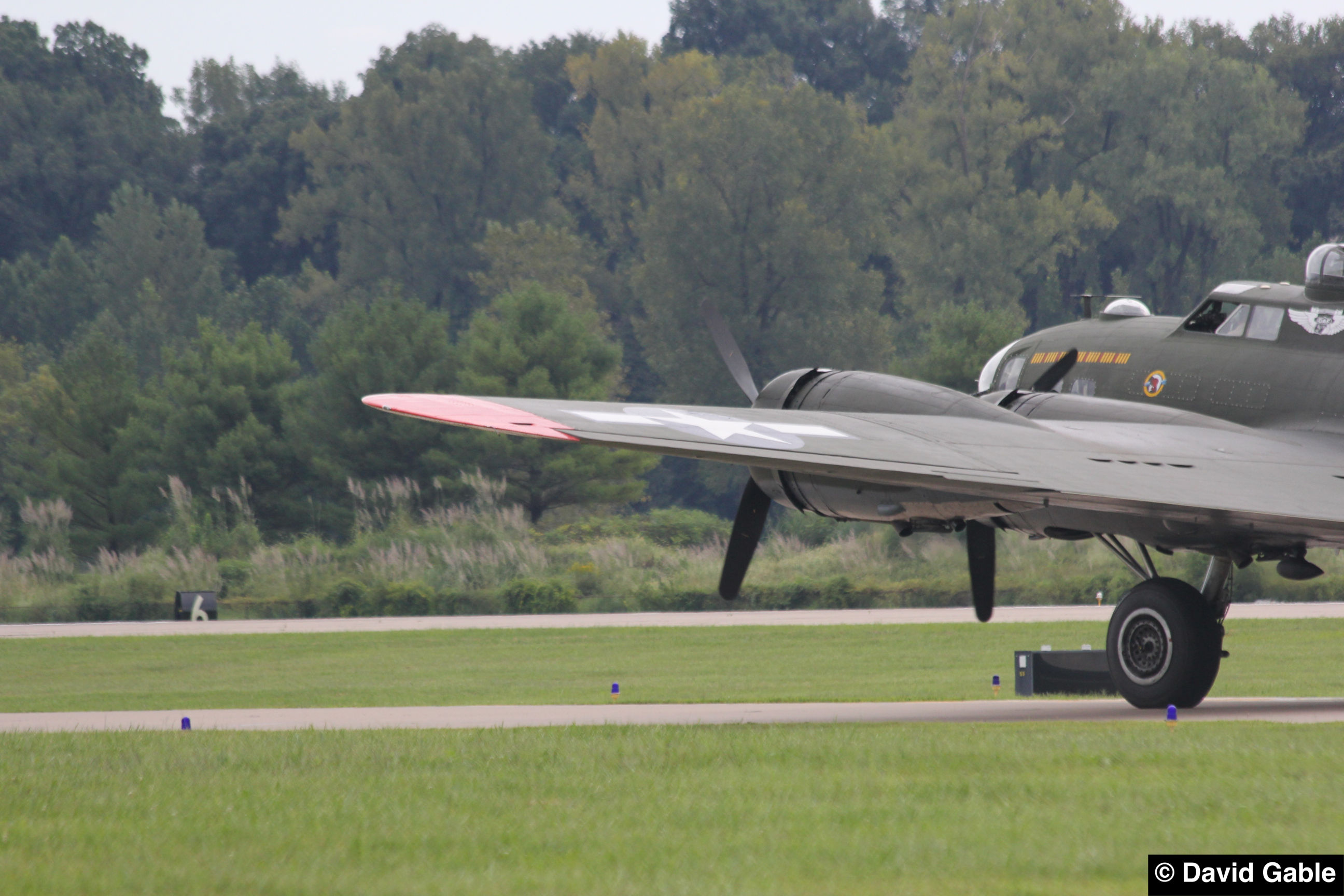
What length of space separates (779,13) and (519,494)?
211ft

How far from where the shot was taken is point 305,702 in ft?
66.7

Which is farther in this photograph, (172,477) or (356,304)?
(356,304)

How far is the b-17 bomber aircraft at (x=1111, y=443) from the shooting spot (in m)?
12.1

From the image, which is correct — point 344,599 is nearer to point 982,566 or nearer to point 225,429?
point 225,429

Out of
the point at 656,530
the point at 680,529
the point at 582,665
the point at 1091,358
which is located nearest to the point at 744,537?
the point at 1091,358

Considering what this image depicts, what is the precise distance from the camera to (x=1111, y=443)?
45.0ft

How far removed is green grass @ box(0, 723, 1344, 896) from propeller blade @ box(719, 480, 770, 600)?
3.85 metres

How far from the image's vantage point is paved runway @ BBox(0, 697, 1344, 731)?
46.7 ft

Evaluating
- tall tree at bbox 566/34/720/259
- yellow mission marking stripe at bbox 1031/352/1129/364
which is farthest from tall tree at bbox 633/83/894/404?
yellow mission marking stripe at bbox 1031/352/1129/364

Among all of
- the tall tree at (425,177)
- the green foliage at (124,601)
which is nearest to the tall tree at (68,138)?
the tall tree at (425,177)

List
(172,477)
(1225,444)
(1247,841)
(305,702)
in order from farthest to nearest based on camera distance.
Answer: (172,477)
(305,702)
(1225,444)
(1247,841)

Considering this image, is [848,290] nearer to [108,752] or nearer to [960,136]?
[960,136]

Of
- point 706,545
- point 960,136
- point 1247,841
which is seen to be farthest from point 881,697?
point 960,136

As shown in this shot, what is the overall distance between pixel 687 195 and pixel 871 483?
70.7 m
